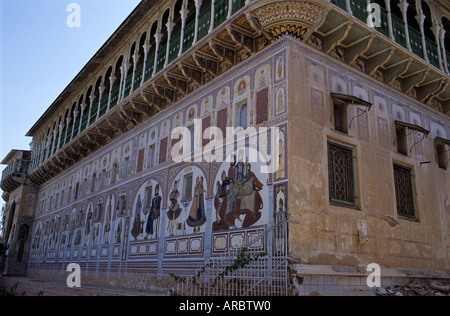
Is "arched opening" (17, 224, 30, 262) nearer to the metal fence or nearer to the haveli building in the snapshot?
the haveli building

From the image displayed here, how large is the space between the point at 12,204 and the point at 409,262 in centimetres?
3129

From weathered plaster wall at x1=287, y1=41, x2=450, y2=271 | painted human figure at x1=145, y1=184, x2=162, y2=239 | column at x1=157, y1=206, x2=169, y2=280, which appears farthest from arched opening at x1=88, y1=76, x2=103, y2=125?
weathered plaster wall at x1=287, y1=41, x2=450, y2=271

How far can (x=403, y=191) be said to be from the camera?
12375mm

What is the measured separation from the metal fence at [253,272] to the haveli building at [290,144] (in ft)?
0.39

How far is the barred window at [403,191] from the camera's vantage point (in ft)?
39.9

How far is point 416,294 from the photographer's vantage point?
1005 cm

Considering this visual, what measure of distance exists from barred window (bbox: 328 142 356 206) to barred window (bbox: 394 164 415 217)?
86.8 inches

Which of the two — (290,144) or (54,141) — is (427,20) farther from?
(54,141)

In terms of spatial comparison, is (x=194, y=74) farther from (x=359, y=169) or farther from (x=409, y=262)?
(x=409, y=262)

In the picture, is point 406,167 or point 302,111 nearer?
point 302,111

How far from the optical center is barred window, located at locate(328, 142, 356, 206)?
411 inches
